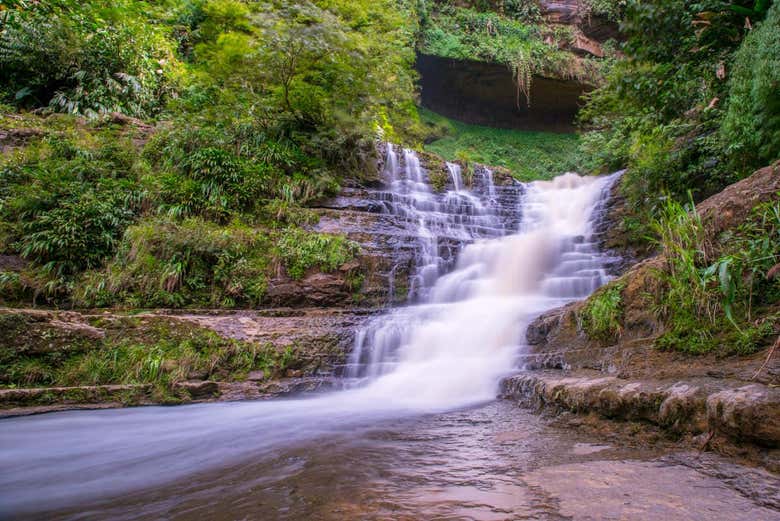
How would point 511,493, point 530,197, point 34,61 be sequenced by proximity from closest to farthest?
point 511,493 → point 34,61 → point 530,197

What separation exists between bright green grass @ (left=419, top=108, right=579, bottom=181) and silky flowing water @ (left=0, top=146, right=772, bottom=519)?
13350mm

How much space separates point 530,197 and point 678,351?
1020cm

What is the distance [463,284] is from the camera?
26.6 ft

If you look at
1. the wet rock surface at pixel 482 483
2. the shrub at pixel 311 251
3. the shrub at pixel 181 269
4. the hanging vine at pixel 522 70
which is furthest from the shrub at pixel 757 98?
the hanging vine at pixel 522 70

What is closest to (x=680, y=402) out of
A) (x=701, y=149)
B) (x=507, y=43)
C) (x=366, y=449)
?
(x=366, y=449)

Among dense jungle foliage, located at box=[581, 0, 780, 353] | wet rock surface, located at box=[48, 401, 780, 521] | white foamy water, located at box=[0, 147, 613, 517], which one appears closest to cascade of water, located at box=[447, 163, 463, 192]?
white foamy water, located at box=[0, 147, 613, 517]

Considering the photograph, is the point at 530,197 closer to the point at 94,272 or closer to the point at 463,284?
the point at 463,284

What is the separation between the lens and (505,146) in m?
21.2

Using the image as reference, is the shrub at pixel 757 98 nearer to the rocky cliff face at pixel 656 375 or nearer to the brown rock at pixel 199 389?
the rocky cliff face at pixel 656 375

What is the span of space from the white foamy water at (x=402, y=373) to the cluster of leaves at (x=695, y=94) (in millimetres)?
2199

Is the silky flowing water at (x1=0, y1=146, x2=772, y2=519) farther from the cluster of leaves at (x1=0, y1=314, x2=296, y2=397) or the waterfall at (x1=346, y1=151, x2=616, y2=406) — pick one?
the cluster of leaves at (x1=0, y1=314, x2=296, y2=397)

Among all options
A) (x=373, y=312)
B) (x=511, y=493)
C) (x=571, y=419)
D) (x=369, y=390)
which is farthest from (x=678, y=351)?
(x=373, y=312)

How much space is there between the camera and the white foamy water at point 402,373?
8.77 feet

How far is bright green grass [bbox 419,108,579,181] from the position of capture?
1994 cm
